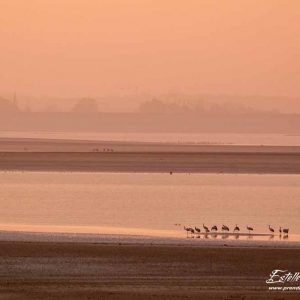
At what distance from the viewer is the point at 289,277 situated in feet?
45.4

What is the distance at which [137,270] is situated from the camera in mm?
14531

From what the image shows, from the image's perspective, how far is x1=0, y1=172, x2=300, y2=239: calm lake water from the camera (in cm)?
2281

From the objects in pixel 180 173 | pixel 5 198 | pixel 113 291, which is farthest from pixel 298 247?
pixel 180 173

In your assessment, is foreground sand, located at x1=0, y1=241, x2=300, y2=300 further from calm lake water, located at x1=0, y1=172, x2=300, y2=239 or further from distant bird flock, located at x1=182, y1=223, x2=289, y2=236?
calm lake water, located at x1=0, y1=172, x2=300, y2=239

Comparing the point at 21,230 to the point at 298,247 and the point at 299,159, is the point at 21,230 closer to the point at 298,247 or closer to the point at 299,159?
the point at 298,247

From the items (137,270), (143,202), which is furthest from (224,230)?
(143,202)

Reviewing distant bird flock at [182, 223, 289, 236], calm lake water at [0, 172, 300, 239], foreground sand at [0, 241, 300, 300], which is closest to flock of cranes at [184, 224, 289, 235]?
distant bird flock at [182, 223, 289, 236]

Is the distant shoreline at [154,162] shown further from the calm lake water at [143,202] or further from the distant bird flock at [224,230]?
the distant bird flock at [224,230]

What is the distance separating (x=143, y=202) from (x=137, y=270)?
14050 millimetres

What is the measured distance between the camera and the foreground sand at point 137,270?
41.6ft

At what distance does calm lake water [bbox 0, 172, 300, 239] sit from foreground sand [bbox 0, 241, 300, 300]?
404 cm

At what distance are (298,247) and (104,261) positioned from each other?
444cm

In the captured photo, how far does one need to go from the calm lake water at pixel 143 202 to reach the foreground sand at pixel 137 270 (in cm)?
404

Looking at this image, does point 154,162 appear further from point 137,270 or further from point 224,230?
point 137,270
